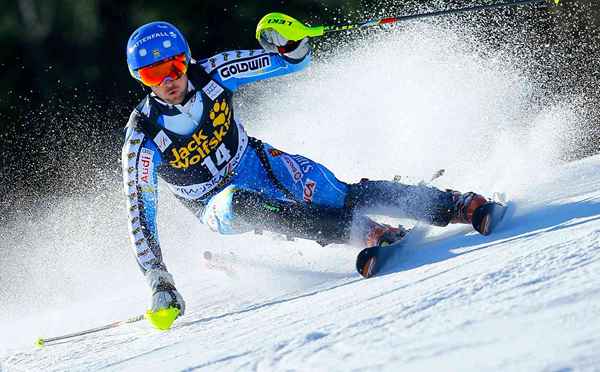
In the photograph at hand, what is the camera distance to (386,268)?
3299 millimetres

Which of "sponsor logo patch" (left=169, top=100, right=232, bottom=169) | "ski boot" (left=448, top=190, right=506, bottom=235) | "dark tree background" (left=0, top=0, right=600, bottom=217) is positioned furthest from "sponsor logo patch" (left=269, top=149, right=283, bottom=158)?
"dark tree background" (left=0, top=0, right=600, bottom=217)

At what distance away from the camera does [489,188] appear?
4152 mm

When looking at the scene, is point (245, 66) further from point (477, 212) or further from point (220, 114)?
point (477, 212)

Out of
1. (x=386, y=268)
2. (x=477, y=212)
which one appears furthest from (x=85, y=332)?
(x=477, y=212)

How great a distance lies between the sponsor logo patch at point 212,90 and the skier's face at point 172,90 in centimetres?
14

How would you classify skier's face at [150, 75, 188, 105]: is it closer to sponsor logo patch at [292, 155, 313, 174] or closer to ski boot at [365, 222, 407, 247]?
sponsor logo patch at [292, 155, 313, 174]

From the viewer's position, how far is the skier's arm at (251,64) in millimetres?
4047

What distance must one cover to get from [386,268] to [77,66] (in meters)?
9.88

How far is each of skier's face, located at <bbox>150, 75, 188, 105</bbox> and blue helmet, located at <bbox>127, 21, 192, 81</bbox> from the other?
11 cm

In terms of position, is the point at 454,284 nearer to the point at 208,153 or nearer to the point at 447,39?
the point at 208,153

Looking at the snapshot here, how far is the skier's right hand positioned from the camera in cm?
341

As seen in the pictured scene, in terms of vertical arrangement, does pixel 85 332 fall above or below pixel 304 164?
below

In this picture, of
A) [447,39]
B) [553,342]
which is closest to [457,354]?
[553,342]

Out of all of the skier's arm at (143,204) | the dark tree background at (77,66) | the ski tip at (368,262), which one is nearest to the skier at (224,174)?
the skier's arm at (143,204)
